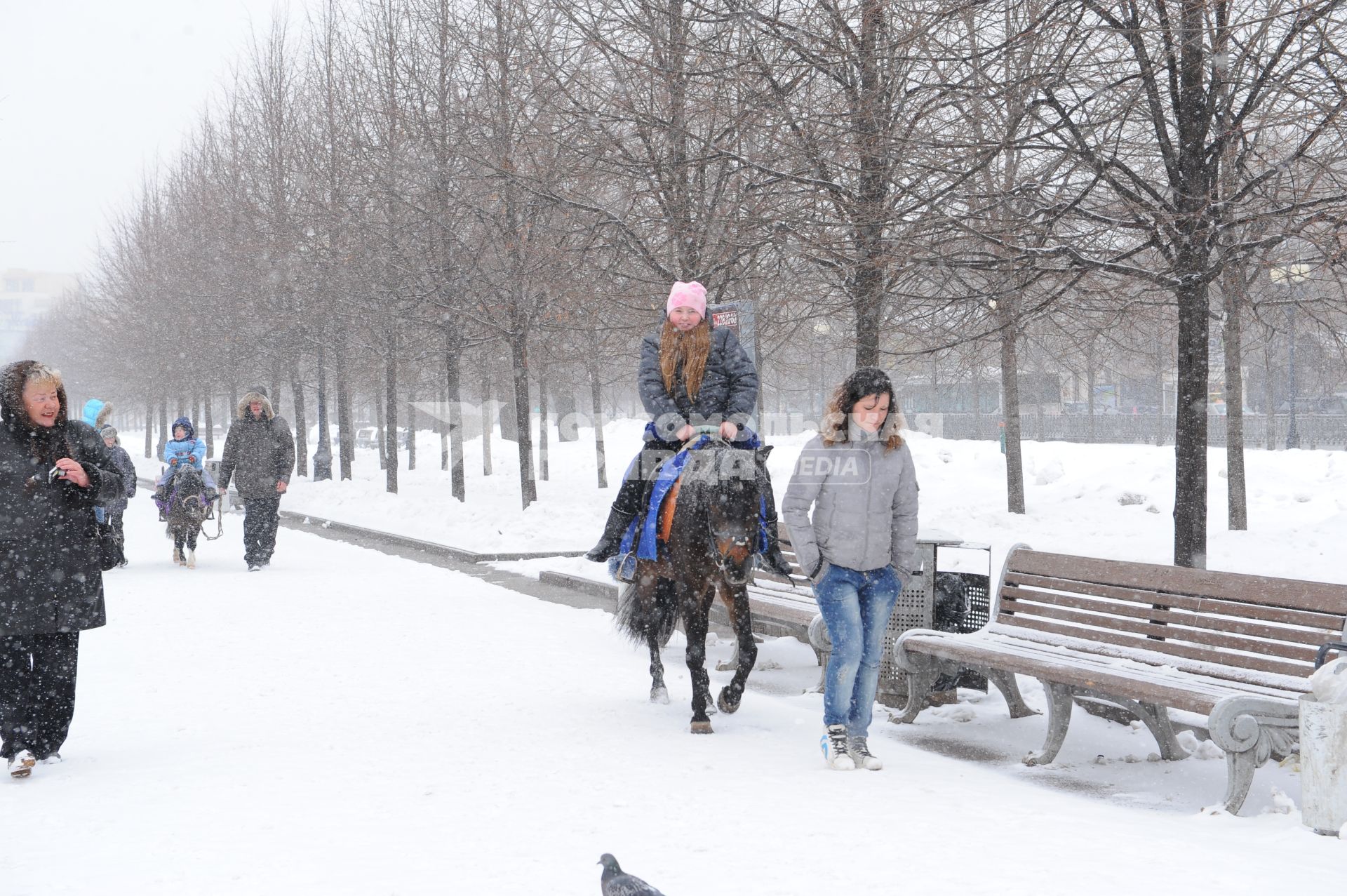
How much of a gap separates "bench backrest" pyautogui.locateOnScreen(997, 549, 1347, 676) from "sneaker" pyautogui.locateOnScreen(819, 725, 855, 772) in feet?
5.15

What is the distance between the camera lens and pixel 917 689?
7.11 m

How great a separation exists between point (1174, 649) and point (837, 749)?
1708 millimetres

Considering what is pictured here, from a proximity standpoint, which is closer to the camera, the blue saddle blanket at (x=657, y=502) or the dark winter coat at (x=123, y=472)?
the blue saddle blanket at (x=657, y=502)

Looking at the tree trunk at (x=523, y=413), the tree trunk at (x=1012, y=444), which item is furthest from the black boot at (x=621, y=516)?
the tree trunk at (x=523, y=413)

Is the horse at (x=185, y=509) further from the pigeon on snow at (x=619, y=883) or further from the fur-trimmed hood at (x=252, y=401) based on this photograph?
the pigeon on snow at (x=619, y=883)

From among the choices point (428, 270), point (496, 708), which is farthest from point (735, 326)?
point (428, 270)

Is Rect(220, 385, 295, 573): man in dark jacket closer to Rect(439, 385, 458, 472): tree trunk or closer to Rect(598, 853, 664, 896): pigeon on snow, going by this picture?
Rect(598, 853, 664, 896): pigeon on snow

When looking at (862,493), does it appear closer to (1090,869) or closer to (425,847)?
(1090,869)

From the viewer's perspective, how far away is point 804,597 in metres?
8.73

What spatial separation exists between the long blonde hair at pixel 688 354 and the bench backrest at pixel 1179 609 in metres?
2.12

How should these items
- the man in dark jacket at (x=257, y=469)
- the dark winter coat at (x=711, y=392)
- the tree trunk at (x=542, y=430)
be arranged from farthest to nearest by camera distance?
the tree trunk at (x=542, y=430)
the man in dark jacket at (x=257, y=469)
the dark winter coat at (x=711, y=392)

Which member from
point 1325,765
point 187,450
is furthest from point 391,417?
point 1325,765

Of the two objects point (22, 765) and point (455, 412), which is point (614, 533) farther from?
point (455, 412)

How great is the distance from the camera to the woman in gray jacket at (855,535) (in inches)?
232
